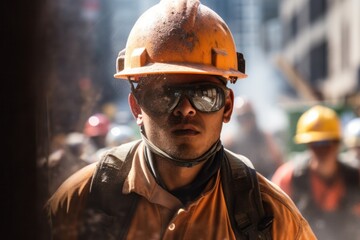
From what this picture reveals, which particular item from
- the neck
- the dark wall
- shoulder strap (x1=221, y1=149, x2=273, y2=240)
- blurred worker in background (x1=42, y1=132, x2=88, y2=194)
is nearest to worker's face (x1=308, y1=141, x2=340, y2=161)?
blurred worker in background (x1=42, y1=132, x2=88, y2=194)

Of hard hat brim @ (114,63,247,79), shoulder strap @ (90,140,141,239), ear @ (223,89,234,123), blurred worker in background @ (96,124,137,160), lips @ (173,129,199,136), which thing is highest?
hard hat brim @ (114,63,247,79)

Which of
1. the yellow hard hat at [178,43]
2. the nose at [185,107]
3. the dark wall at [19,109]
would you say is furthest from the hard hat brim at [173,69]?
the dark wall at [19,109]

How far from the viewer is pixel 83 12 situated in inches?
108

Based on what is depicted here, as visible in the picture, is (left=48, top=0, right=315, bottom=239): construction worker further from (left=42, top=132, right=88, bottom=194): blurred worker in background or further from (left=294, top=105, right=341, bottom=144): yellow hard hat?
(left=294, top=105, right=341, bottom=144): yellow hard hat

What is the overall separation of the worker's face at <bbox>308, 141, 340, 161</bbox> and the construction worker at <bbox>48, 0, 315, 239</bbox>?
12.5 ft

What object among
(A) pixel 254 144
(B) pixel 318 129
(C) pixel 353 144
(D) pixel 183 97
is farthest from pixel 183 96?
(A) pixel 254 144

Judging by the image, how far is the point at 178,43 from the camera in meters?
2.98

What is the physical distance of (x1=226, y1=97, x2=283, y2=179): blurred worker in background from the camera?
8.30 m

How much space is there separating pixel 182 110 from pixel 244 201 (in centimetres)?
43

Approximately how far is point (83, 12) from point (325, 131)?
4929 mm

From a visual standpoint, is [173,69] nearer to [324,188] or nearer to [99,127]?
[99,127]

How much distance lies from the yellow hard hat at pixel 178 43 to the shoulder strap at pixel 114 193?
1.11 feet

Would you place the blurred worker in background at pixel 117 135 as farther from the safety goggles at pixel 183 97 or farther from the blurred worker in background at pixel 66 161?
the safety goggles at pixel 183 97

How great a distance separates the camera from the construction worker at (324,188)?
21.3 ft
